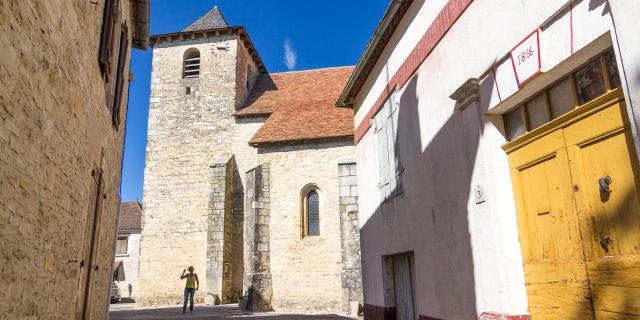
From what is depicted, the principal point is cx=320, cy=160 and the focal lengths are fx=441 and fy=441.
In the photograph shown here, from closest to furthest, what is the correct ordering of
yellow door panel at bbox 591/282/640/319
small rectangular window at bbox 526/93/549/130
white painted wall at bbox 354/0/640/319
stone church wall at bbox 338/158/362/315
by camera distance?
yellow door panel at bbox 591/282/640/319, white painted wall at bbox 354/0/640/319, small rectangular window at bbox 526/93/549/130, stone church wall at bbox 338/158/362/315

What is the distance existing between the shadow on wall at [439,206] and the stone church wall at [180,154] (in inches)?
487

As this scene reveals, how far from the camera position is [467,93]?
4.77 meters

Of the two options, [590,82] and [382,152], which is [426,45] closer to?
[382,152]

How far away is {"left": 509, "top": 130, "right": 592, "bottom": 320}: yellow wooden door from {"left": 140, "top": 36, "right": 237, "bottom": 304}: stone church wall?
1490 cm

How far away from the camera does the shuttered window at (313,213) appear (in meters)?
15.3

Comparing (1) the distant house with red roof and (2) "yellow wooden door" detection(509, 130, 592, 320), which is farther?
(1) the distant house with red roof

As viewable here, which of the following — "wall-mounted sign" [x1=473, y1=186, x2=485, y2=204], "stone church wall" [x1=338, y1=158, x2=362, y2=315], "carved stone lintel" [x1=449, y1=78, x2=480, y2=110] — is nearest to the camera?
"wall-mounted sign" [x1=473, y1=186, x2=485, y2=204]

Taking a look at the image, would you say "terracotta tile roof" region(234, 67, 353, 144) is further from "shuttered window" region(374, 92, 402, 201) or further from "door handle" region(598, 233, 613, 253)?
"door handle" region(598, 233, 613, 253)

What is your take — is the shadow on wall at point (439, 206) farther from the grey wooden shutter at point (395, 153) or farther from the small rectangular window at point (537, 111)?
the small rectangular window at point (537, 111)

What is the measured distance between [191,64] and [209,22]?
243 centimetres

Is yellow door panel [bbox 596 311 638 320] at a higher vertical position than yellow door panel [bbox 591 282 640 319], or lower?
lower

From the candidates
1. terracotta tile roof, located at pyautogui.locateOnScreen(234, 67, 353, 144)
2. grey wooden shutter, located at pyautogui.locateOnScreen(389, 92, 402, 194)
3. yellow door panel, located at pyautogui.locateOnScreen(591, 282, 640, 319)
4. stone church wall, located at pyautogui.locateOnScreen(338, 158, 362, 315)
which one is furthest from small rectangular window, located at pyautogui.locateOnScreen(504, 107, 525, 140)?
terracotta tile roof, located at pyautogui.locateOnScreen(234, 67, 353, 144)

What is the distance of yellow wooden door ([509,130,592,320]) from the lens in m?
3.45

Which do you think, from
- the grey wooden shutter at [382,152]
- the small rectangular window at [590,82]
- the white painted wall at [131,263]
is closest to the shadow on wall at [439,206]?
the grey wooden shutter at [382,152]
